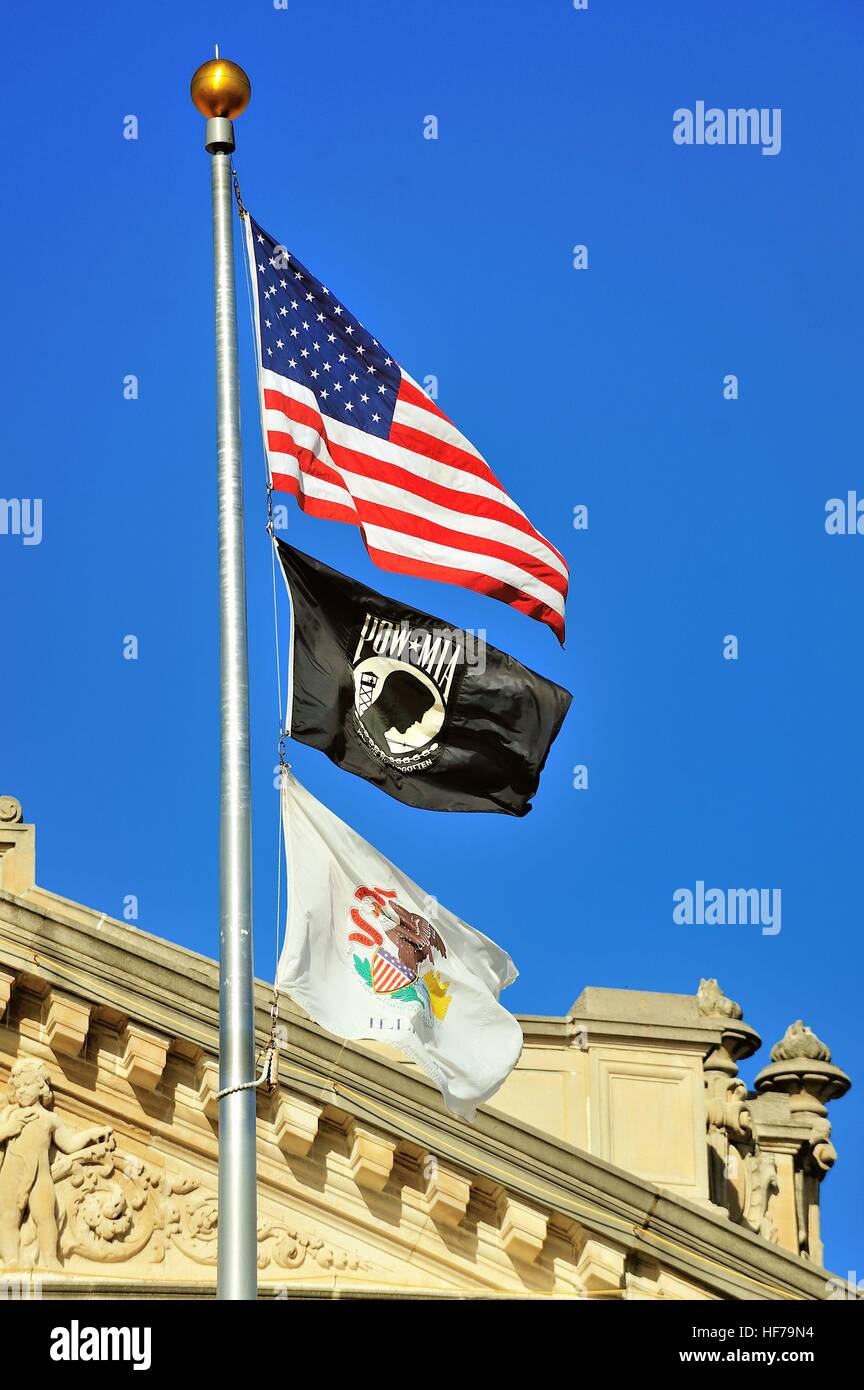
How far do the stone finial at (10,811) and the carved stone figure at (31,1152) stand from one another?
3081mm

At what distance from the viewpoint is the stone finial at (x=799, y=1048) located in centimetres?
2750

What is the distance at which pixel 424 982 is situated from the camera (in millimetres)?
17531

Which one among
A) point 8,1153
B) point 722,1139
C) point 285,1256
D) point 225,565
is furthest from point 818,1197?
point 225,565

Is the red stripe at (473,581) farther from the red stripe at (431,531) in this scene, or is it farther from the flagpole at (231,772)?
the flagpole at (231,772)

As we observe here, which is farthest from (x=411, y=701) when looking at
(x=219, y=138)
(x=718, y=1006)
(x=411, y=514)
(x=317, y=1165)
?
(x=718, y=1006)

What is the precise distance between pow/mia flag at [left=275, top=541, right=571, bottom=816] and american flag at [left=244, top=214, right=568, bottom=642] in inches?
21.2

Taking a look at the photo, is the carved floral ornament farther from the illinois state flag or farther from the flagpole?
the flagpole

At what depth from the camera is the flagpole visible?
15281mm

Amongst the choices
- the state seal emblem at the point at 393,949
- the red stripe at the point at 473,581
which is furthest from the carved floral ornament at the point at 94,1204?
the red stripe at the point at 473,581

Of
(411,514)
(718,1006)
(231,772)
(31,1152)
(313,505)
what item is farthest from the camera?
(718,1006)

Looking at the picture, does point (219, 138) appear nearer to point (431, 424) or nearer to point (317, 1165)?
point (431, 424)

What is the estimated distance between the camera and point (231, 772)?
16047 millimetres

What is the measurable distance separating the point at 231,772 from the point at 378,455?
3.34 metres

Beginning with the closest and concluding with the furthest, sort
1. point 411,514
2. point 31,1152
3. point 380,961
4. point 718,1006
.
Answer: point 380,961 < point 411,514 < point 31,1152 < point 718,1006
